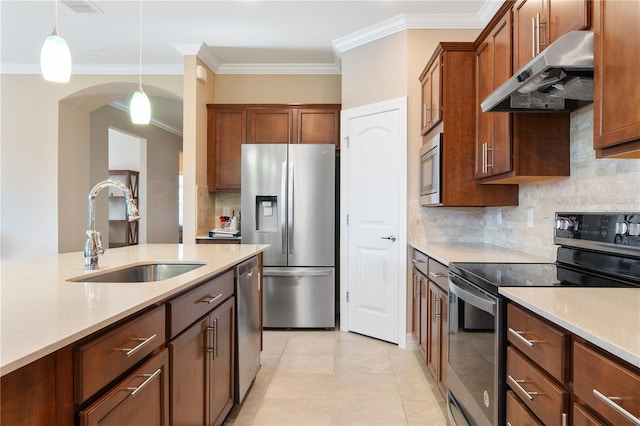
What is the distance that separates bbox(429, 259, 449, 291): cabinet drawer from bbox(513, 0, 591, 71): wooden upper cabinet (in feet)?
3.88

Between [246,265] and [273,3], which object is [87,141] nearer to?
[273,3]

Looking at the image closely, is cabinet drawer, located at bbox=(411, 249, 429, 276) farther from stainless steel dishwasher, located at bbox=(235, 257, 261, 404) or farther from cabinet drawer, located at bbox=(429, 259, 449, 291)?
stainless steel dishwasher, located at bbox=(235, 257, 261, 404)

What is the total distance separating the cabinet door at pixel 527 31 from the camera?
1896 millimetres

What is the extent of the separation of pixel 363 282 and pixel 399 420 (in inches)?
62.7

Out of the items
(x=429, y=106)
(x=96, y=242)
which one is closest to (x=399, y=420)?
(x=96, y=242)

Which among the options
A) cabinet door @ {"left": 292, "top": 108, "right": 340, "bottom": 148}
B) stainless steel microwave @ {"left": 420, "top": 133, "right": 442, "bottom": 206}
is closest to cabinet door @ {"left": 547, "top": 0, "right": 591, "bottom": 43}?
stainless steel microwave @ {"left": 420, "top": 133, "right": 442, "bottom": 206}

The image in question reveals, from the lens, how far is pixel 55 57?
1.88 metres

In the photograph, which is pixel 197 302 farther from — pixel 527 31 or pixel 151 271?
pixel 527 31

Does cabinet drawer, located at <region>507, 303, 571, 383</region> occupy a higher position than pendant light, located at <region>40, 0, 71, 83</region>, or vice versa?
pendant light, located at <region>40, 0, 71, 83</region>

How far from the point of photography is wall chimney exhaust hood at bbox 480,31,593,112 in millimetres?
1430

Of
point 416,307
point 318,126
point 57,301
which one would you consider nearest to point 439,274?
point 416,307

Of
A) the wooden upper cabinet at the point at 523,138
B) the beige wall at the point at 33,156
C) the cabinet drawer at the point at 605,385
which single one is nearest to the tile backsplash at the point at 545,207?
the wooden upper cabinet at the point at 523,138

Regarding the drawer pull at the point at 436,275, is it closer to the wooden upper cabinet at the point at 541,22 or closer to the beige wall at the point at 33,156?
the wooden upper cabinet at the point at 541,22

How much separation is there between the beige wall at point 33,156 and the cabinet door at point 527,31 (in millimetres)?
3947
